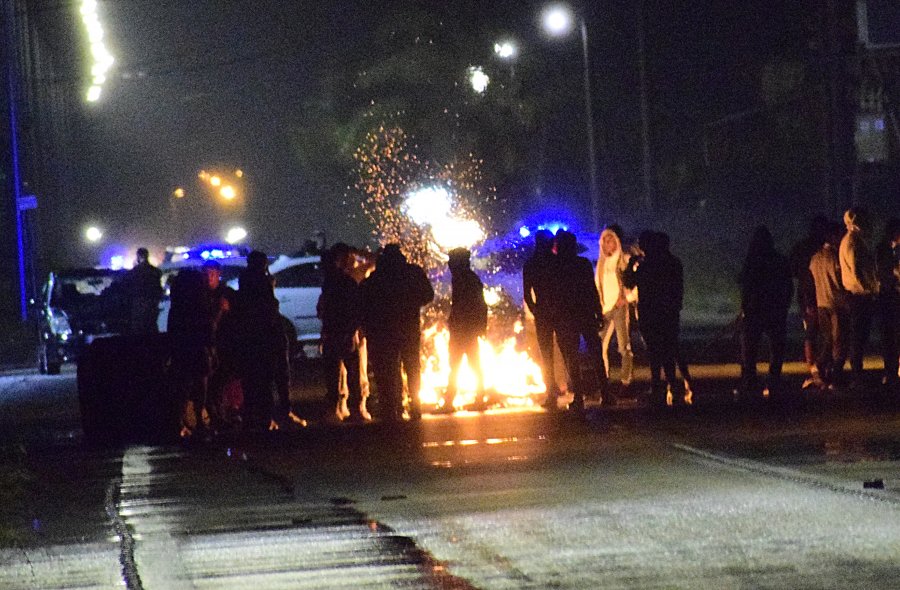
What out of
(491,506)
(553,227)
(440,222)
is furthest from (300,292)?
(491,506)

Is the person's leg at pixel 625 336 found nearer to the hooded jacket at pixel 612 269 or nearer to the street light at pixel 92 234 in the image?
Answer: the hooded jacket at pixel 612 269

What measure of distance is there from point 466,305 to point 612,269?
1869 millimetres

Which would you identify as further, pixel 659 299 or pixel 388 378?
pixel 659 299

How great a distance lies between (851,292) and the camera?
54.5 feet

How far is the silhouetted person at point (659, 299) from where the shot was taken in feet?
52.6

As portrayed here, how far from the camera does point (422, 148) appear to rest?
5134 centimetres

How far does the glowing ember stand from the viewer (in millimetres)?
18016

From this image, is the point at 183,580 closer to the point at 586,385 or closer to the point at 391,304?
the point at 391,304

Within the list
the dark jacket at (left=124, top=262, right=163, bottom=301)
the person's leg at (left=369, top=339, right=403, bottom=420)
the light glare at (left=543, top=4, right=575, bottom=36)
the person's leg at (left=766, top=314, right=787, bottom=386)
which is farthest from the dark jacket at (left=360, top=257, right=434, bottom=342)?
the light glare at (left=543, top=4, right=575, bottom=36)

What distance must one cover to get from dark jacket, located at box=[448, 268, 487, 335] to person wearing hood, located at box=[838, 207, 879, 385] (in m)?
3.58

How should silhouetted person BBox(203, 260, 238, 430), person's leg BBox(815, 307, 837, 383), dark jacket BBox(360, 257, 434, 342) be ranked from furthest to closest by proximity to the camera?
person's leg BBox(815, 307, 837, 383)
dark jacket BBox(360, 257, 434, 342)
silhouetted person BBox(203, 260, 238, 430)

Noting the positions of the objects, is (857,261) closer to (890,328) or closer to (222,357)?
(890,328)

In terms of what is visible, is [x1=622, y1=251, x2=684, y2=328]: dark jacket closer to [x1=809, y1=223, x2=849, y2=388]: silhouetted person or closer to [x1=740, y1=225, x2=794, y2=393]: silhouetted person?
[x1=740, y1=225, x2=794, y2=393]: silhouetted person

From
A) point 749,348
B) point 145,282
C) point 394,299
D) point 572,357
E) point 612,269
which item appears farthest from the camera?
point 145,282
